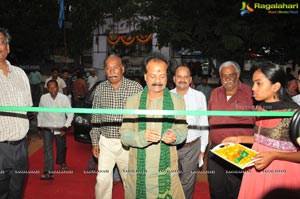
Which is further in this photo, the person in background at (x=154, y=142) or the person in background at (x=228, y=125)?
the person in background at (x=228, y=125)

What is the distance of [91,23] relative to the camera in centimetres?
1780

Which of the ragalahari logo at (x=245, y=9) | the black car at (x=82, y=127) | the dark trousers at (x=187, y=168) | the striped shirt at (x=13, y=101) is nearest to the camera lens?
the striped shirt at (x=13, y=101)

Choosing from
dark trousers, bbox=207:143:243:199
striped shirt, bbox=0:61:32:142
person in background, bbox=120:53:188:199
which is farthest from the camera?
dark trousers, bbox=207:143:243:199

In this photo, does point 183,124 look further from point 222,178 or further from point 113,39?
point 113,39

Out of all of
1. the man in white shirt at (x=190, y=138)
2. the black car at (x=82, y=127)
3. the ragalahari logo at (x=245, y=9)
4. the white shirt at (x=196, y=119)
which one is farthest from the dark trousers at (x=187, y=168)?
the ragalahari logo at (x=245, y=9)

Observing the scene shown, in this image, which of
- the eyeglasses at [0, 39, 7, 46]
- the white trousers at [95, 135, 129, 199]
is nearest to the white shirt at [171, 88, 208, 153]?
the white trousers at [95, 135, 129, 199]

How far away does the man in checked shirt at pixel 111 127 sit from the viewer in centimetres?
375

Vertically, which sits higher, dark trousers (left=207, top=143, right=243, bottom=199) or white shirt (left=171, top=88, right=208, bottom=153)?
white shirt (left=171, top=88, right=208, bottom=153)

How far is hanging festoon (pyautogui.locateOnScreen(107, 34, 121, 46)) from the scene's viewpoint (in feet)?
61.9

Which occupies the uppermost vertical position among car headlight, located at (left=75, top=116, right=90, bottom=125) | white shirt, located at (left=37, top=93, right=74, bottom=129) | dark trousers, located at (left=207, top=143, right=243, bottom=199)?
white shirt, located at (left=37, top=93, right=74, bottom=129)

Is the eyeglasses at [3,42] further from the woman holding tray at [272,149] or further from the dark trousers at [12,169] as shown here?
the woman holding tray at [272,149]

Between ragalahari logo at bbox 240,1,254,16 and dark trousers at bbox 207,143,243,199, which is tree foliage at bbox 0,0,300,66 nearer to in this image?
ragalahari logo at bbox 240,1,254,16

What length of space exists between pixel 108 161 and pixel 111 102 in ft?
2.20

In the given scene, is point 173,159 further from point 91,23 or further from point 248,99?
point 91,23
